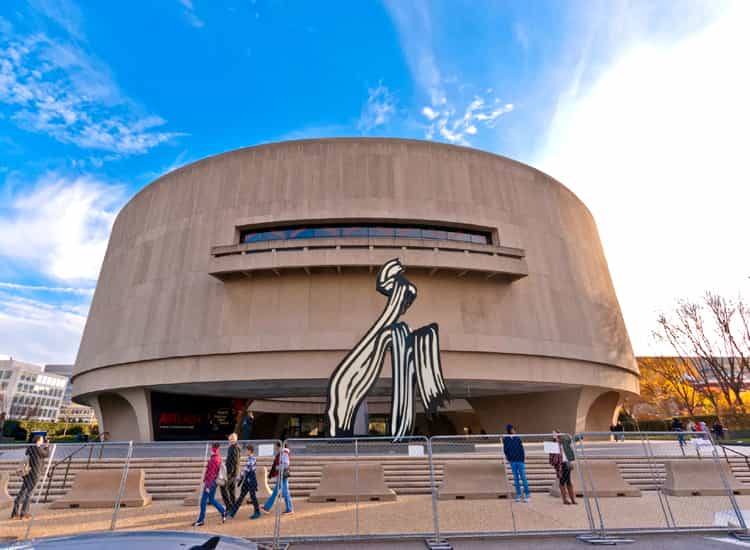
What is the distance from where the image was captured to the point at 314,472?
13461 millimetres

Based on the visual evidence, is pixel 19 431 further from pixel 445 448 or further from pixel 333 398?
pixel 445 448

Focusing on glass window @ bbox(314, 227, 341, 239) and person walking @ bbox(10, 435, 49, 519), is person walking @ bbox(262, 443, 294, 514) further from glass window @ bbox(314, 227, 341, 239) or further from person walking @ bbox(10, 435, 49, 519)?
glass window @ bbox(314, 227, 341, 239)

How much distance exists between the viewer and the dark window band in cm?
2677

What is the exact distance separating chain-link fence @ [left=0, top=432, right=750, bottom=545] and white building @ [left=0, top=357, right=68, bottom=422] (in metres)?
111

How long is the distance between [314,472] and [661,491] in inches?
399

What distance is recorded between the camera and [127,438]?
29000 millimetres

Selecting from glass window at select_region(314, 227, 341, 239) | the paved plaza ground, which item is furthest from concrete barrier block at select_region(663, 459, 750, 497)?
glass window at select_region(314, 227, 341, 239)

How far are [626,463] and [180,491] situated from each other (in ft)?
49.6

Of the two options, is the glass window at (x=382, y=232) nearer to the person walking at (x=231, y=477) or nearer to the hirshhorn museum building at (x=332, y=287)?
the hirshhorn museum building at (x=332, y=287)

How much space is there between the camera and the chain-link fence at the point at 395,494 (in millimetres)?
7773

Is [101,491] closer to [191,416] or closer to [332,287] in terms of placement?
[332,287]

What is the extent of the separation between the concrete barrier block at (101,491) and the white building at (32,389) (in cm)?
11061

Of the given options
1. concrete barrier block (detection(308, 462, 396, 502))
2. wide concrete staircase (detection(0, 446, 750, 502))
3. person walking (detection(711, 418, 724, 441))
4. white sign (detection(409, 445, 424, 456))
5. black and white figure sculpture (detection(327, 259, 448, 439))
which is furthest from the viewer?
person walking (detection(711, 418, 724, 441))

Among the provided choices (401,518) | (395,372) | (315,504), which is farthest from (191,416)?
(401,518)
